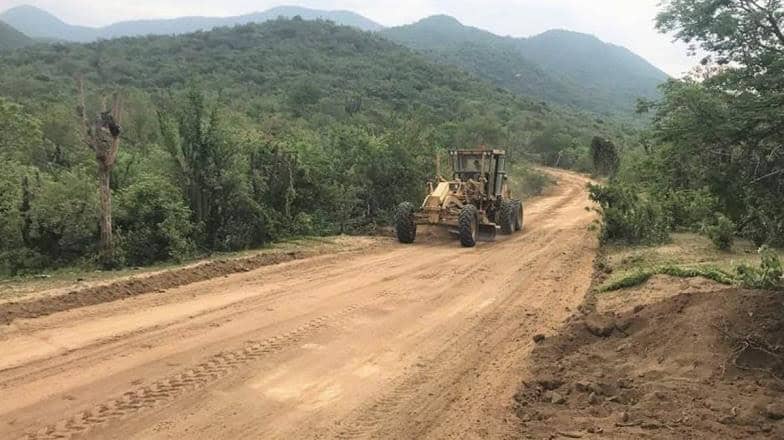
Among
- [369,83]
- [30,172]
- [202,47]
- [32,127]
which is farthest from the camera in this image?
[202,47]

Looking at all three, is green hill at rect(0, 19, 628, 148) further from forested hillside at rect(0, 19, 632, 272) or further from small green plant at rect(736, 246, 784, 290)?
small green plant at rect(736, 246, 784, 290)

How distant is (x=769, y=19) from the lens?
6.46 meters

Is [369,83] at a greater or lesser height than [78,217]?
greater

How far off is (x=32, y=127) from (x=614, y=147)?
3647 cm

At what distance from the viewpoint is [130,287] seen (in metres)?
9.35

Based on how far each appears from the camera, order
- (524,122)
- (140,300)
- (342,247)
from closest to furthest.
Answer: (140,300) → (342,247) → (524,122)

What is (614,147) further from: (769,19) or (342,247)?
(769,19)

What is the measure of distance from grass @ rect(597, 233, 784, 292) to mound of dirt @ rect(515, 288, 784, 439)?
2.03 meters

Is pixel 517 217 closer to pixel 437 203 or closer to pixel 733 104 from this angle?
pixel 437 203

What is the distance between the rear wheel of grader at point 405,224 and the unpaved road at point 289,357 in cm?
391

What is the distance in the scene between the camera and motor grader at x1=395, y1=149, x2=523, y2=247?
15109 millimetres

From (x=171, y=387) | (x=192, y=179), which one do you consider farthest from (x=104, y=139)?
(x=171, y=387)

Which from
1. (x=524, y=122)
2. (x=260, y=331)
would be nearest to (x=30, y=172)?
(x=260, y=331)

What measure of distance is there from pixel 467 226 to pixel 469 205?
2.44 ft
